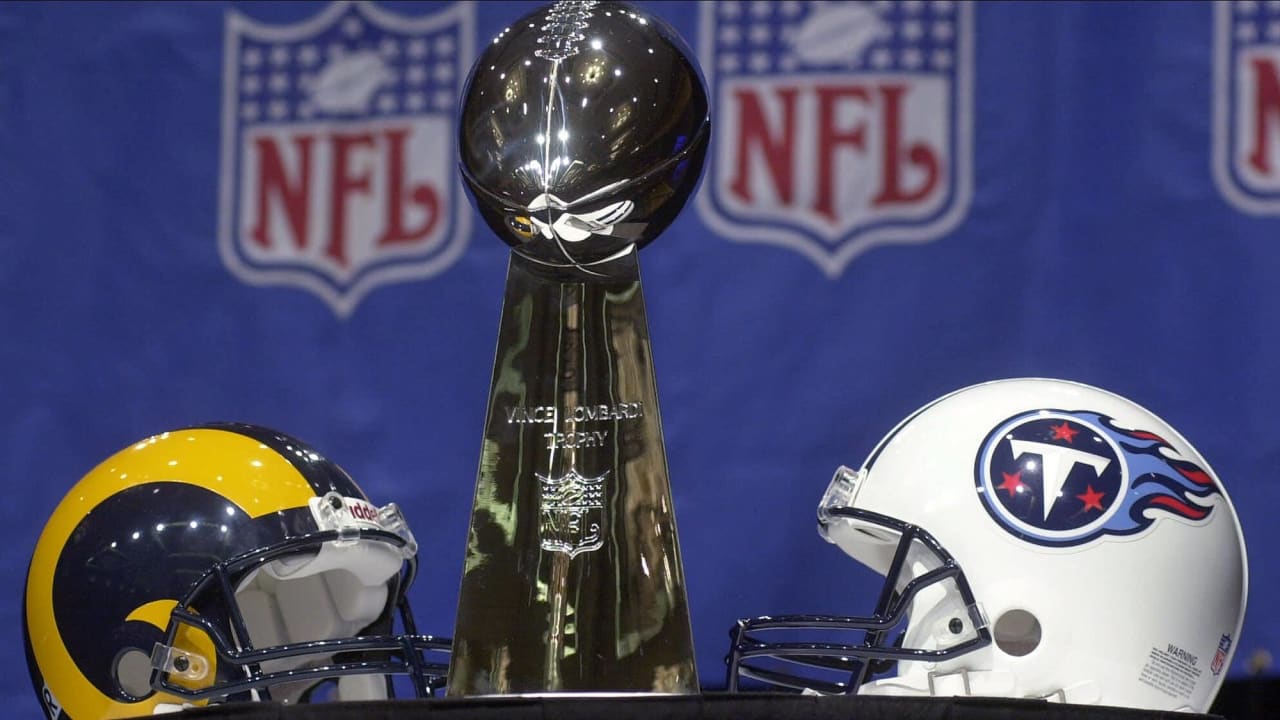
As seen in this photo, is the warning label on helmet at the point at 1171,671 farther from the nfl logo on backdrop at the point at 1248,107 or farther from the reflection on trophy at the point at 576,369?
the nfl logo on backdrop at the point at 1248,107

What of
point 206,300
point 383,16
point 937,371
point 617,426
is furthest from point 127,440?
Result: point 617,426

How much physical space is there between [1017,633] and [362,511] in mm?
494

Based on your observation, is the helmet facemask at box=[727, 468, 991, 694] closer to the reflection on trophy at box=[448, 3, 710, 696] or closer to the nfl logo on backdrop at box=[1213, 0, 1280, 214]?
the reflection on trophy at box=[448, 3, 710, 696]

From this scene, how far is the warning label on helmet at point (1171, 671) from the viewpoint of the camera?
1.16 m

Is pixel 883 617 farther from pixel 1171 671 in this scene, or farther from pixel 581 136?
pixel 581 136

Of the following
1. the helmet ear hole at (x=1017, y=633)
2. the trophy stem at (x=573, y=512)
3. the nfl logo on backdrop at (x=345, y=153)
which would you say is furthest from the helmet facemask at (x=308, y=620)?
the nfl logo on backdrop at (x=345, y=153)

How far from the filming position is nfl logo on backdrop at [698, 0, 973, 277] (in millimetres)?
1672

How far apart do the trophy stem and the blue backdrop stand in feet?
2.30

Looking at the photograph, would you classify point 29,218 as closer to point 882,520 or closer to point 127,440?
point 127,440

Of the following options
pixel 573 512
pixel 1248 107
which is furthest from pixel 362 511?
pixel 1248 107

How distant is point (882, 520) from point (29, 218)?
1133 millimetres

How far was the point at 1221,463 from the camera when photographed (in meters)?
1.58

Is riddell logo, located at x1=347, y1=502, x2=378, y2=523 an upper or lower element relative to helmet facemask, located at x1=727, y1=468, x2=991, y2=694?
upper

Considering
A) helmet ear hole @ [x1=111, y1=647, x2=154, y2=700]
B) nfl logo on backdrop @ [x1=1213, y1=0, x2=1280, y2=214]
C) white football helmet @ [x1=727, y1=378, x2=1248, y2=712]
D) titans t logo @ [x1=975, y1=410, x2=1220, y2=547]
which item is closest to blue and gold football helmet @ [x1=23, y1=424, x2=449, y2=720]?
helmet ear hole @ [x1=111, y1=647, x2=154, y2=700]
